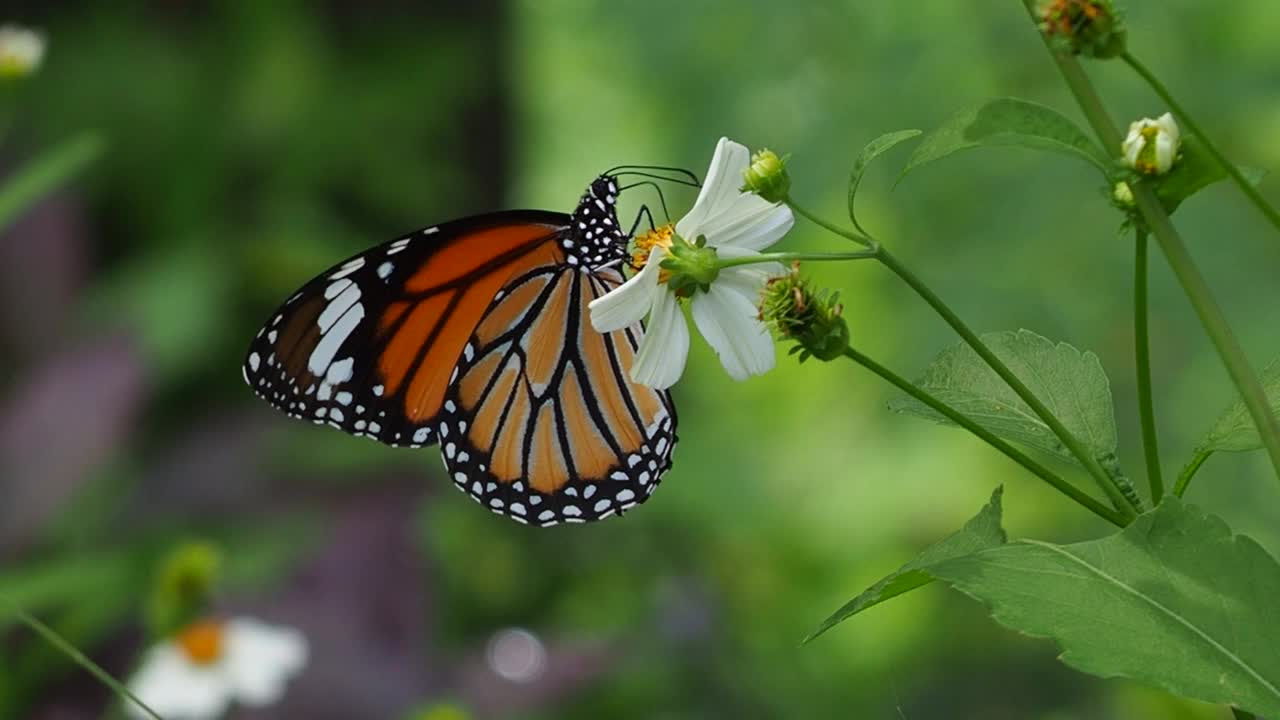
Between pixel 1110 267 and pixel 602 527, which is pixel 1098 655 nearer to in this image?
pixel 1110 267

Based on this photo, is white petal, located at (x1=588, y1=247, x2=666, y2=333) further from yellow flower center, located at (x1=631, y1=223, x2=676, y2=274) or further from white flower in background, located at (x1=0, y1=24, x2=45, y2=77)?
white flower in background, located at (x1=0, y1=24, x2=45, y2=77)

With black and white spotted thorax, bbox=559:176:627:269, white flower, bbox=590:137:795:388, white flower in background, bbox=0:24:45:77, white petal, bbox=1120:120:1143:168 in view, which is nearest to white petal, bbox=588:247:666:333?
white flower, bbox=590:137:795:388

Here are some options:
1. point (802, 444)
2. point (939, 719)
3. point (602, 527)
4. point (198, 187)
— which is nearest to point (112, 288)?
point (198, 187)

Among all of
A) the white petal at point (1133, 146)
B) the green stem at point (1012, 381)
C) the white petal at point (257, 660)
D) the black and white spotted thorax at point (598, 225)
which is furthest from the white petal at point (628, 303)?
the white petal at point (257, 660)

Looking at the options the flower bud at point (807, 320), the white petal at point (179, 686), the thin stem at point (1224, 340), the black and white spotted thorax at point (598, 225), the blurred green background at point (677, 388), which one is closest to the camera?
the thin stem at point (1224, 340)

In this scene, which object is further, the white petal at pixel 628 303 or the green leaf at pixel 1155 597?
the white petal at pixel 628 303

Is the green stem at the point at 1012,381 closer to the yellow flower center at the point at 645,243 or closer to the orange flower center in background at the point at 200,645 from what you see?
the yellow flower center at the point at 645,243
